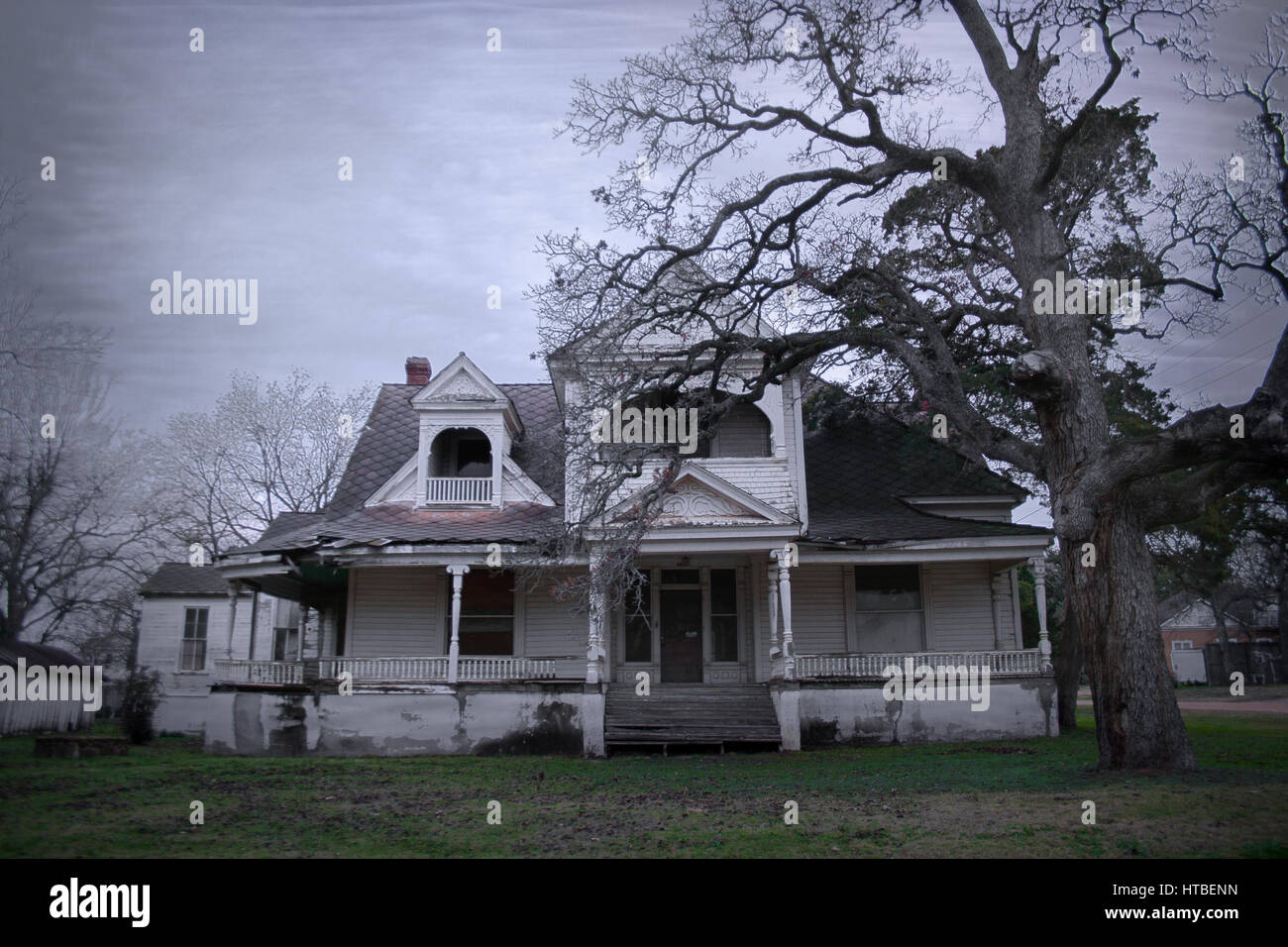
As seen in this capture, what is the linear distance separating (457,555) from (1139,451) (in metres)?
11.0

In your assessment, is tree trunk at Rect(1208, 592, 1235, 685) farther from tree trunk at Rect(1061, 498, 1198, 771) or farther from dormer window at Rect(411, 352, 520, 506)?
tree trunk at Rect(1061, 498, 1198, 771)

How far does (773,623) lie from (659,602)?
2393 millimetres

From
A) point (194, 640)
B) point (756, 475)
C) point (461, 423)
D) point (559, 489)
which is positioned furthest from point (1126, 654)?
point (194, 640)

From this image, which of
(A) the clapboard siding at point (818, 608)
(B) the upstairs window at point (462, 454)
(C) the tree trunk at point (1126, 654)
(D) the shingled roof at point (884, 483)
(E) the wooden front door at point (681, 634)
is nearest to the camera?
(C) the tree trunk at point (1126, 654)

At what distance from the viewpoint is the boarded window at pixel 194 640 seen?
1078 inches

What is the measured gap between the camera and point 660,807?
915cm

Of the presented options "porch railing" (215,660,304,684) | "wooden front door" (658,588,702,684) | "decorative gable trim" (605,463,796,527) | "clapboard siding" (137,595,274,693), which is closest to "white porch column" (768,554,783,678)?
"decorative gable trim" (605,463,796,527)

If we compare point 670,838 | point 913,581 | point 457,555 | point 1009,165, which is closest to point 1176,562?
point 913,581

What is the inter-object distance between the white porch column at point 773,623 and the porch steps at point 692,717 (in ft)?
1.87

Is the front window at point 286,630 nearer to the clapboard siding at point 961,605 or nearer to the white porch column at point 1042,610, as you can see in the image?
the clapboard siding at point 961,605

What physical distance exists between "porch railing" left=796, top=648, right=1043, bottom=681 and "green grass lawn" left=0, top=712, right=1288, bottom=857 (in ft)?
10.9

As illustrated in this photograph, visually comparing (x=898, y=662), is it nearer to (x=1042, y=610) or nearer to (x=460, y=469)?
(x=1042, y=610)

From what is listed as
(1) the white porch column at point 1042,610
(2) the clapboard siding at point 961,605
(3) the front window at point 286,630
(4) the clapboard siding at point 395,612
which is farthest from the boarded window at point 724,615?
(3) the front window at point 286,630

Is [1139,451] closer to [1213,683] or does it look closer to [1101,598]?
[1101,598]
